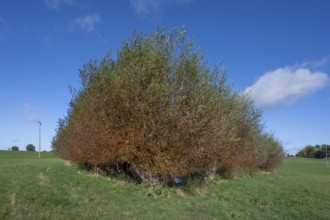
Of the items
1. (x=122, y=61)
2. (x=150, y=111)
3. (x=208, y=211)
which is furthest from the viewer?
(x=122, y=61)

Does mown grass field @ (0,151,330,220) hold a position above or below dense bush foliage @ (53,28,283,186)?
below

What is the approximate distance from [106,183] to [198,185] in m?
6.34

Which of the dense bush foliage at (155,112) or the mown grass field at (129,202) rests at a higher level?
the dense bush foliage at (155,112)

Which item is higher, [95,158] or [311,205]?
[95,158]

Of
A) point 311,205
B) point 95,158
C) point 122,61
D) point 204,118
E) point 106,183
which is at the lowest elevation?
point 311,205

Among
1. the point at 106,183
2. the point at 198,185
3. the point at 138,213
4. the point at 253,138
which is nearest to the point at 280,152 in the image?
the point at 253,138

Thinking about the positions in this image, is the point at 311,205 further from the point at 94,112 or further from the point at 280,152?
the point at 280,152

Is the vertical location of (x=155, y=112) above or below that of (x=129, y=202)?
above

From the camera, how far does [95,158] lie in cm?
2330

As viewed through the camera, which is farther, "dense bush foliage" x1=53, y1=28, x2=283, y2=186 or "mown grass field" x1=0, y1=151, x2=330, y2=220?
"dense bush foliage" x1=53, y1=28, x2=283, y2=186

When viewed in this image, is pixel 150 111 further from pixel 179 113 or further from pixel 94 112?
pixel 94 112

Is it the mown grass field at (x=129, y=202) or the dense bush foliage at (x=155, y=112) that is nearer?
the mown grass field at (x=129, y=202)

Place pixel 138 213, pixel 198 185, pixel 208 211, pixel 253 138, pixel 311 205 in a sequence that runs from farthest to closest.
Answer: pixel 253 138, pixel 198 185, pixel 311 205, pixel 208 211, pixel 138 213

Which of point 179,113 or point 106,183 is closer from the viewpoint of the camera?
point 179,113
